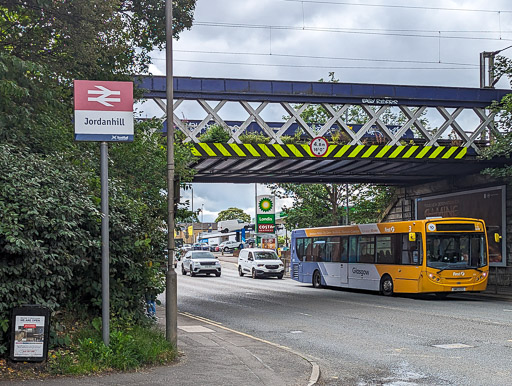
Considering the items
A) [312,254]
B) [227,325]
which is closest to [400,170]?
[312,254]

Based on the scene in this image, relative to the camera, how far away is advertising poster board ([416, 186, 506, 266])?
27.0 metres

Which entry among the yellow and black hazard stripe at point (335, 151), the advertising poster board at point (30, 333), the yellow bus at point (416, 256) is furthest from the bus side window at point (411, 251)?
the advertising poster board at point (30, 333)

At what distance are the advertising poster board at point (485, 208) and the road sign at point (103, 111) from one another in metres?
20.6

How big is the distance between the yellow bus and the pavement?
37.0 feet

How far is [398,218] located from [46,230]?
28216 millimetres

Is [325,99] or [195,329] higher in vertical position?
[325,99]

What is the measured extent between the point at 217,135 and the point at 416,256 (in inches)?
327

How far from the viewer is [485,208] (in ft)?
91.8

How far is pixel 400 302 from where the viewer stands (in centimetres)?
2269

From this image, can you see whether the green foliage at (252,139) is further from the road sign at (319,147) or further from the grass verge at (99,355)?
the grass verge at (99,355)

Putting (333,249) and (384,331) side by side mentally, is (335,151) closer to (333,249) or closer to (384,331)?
(384,331)

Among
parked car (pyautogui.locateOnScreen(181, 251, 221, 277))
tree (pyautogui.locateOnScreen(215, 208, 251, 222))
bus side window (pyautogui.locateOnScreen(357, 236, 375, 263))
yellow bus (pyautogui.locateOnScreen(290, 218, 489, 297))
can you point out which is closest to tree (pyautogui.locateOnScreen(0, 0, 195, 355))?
yellow bus (pyautogui.locateOnScreen(290, 218, 489, 297))

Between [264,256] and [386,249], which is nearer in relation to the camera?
[386,249]

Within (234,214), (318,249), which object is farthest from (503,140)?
(234,214)
